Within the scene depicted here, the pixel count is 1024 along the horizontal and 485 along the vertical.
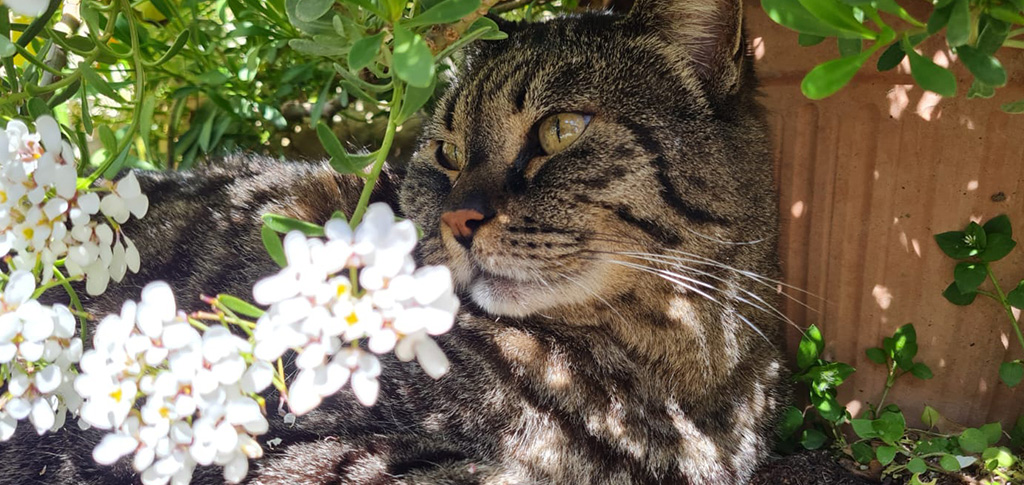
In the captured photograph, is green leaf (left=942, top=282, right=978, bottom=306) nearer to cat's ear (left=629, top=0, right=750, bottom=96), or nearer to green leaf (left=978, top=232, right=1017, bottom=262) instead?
green leaf (left=978, top=232, right=1017, bottom=262)

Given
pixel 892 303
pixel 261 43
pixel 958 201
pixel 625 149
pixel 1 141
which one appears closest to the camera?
pixel 1 141

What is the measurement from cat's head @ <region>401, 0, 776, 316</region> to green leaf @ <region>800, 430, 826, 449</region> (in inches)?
19.3

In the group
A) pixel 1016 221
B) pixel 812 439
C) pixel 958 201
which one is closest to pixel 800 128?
pixel 958 201

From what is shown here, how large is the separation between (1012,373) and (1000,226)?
0.31 meters

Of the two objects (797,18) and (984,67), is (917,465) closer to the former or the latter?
(984,67)

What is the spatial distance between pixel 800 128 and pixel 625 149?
0.54m

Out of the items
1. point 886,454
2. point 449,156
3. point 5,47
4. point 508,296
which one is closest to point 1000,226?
point 886,454

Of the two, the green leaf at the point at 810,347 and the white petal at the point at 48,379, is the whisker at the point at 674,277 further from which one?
the white petal at the point at 48,379

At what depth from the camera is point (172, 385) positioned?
885 mm

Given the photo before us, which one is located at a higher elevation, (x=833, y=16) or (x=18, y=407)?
(x=833, y=16)

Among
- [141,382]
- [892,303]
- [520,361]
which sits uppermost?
[141,382]

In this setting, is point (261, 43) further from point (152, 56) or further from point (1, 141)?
point (1, 141)

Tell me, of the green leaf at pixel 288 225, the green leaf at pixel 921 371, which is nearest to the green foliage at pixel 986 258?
the green leaf at pixel 921 371

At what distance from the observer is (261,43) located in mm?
2107
